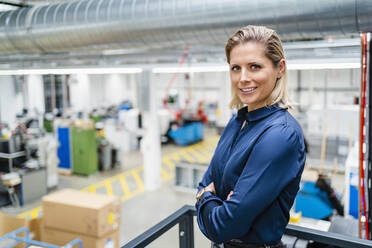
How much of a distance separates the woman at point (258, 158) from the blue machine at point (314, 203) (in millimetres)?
4955

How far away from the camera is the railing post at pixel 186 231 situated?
2.03 metres

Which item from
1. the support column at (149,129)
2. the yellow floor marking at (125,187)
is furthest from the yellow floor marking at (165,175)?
the yellow floor marking at (125,187)

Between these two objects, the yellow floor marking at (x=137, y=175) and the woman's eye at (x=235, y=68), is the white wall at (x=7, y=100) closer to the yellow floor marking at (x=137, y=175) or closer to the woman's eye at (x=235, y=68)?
the yellow floor marking at (x=137, y=175)

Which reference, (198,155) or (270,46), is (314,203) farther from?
(198,155)

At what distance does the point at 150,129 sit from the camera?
8.19 m

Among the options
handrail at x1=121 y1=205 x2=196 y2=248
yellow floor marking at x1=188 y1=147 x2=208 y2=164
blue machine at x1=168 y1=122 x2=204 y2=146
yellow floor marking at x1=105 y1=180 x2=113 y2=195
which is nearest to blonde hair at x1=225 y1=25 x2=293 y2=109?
handrail at x1=121 y1=205 x2=196 y2=248

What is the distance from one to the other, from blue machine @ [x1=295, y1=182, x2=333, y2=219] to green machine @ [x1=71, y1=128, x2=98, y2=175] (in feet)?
19.4

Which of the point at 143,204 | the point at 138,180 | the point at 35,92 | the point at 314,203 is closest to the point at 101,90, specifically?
the point at 35,92

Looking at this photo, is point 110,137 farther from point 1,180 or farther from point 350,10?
point 350,10

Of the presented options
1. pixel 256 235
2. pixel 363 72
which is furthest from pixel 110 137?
pixel 256 235

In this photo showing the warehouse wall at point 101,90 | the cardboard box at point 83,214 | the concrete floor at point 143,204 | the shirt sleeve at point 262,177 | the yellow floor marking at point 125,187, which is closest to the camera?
the shirt sleeve at point 262,177

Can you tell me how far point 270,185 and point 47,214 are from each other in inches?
174

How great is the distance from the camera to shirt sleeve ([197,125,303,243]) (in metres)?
1.17

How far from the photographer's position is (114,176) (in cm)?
964
